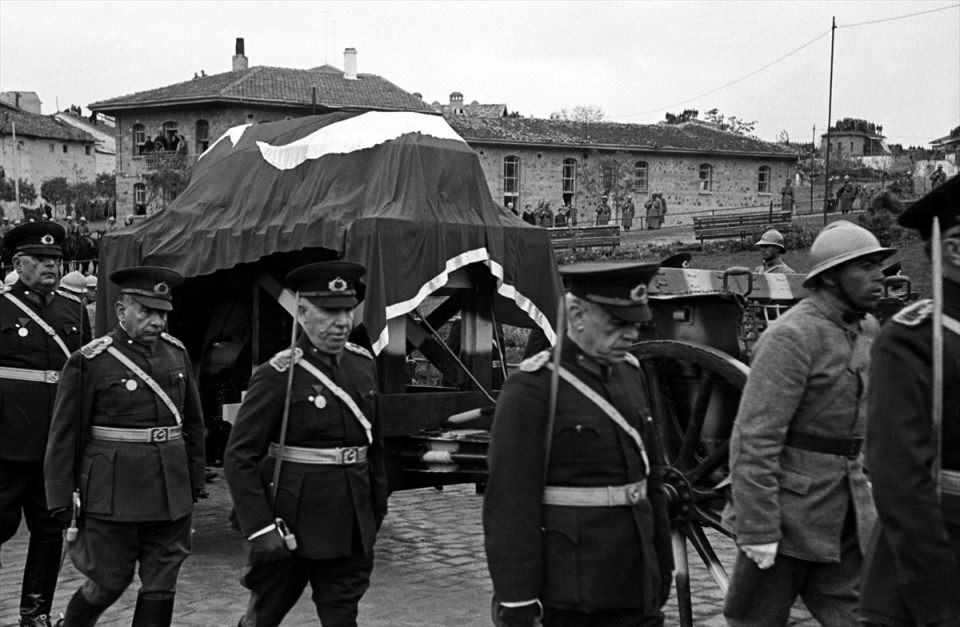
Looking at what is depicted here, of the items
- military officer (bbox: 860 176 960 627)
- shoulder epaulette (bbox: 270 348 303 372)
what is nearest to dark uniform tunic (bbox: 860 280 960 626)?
military officer (bbox: 860 176 960 627)

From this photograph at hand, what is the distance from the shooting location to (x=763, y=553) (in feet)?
15.8

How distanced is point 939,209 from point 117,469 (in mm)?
Result: 4137

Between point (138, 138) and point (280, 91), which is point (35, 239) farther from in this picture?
point (138, 138)

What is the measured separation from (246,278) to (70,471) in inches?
138

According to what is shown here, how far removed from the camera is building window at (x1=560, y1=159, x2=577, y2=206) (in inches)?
2121

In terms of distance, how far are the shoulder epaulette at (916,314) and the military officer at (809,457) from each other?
0.91 m

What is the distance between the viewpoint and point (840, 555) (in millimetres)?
4887

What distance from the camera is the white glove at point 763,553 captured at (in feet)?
15.8

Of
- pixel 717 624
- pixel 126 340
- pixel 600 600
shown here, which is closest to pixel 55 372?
pixel 126 340

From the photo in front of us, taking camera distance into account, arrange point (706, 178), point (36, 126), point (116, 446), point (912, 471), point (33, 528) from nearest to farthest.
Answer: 1. point (912, 471)
2. point (116, 446)
3. point (33, 528)
4. point (706, 178)
5. point (36, 126)

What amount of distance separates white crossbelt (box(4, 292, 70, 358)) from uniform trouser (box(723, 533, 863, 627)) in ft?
15.3

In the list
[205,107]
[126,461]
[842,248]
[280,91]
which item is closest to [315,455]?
[126,461]

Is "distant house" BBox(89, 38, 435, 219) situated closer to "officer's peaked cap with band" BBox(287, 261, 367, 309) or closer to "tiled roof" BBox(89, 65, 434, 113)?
"tiled roof" BBox(89, 65, 434, 113)

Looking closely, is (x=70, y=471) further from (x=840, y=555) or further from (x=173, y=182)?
(x=173, y=182)
